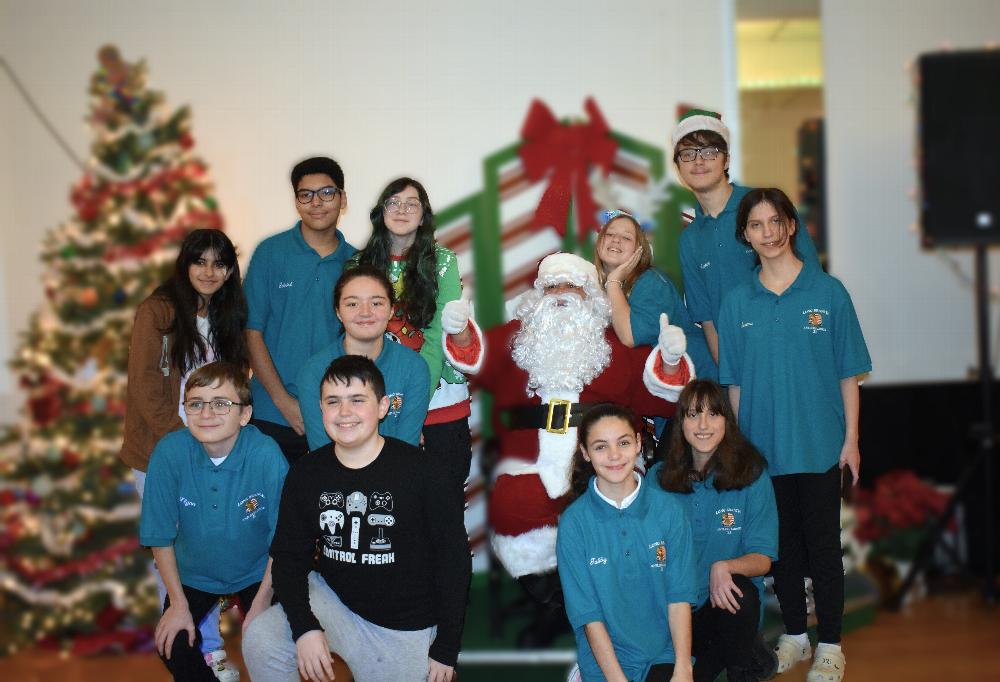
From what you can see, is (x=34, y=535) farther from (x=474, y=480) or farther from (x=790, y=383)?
(x=790, y=383)

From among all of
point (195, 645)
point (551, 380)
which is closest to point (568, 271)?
point (551, 380)

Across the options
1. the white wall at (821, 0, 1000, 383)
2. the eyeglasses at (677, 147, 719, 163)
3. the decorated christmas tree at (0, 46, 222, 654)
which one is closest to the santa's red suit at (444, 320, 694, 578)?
the eyeglasses at (677, 147, 719, 163)

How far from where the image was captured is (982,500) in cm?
507

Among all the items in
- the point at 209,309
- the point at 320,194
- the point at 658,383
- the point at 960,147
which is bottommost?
the point at 658,383

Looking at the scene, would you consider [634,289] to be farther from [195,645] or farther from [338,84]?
[338,84]

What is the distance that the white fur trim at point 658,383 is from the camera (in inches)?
124

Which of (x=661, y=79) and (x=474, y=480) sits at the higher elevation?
(x=661, y=79)

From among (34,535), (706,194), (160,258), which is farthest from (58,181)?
(706,194)

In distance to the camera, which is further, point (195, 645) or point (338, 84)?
point (338, 84)

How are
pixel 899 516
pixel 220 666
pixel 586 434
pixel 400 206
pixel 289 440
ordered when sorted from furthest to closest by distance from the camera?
1. pixel 899 516
2. pixel 289 440
3. pixel 400 206
4. pixel 220 666
5. pixel 586 434

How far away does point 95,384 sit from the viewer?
4.87 meters

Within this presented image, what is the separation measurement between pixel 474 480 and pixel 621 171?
5.92ft

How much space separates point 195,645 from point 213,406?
679mm

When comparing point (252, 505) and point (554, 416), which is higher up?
point (554, 416)
